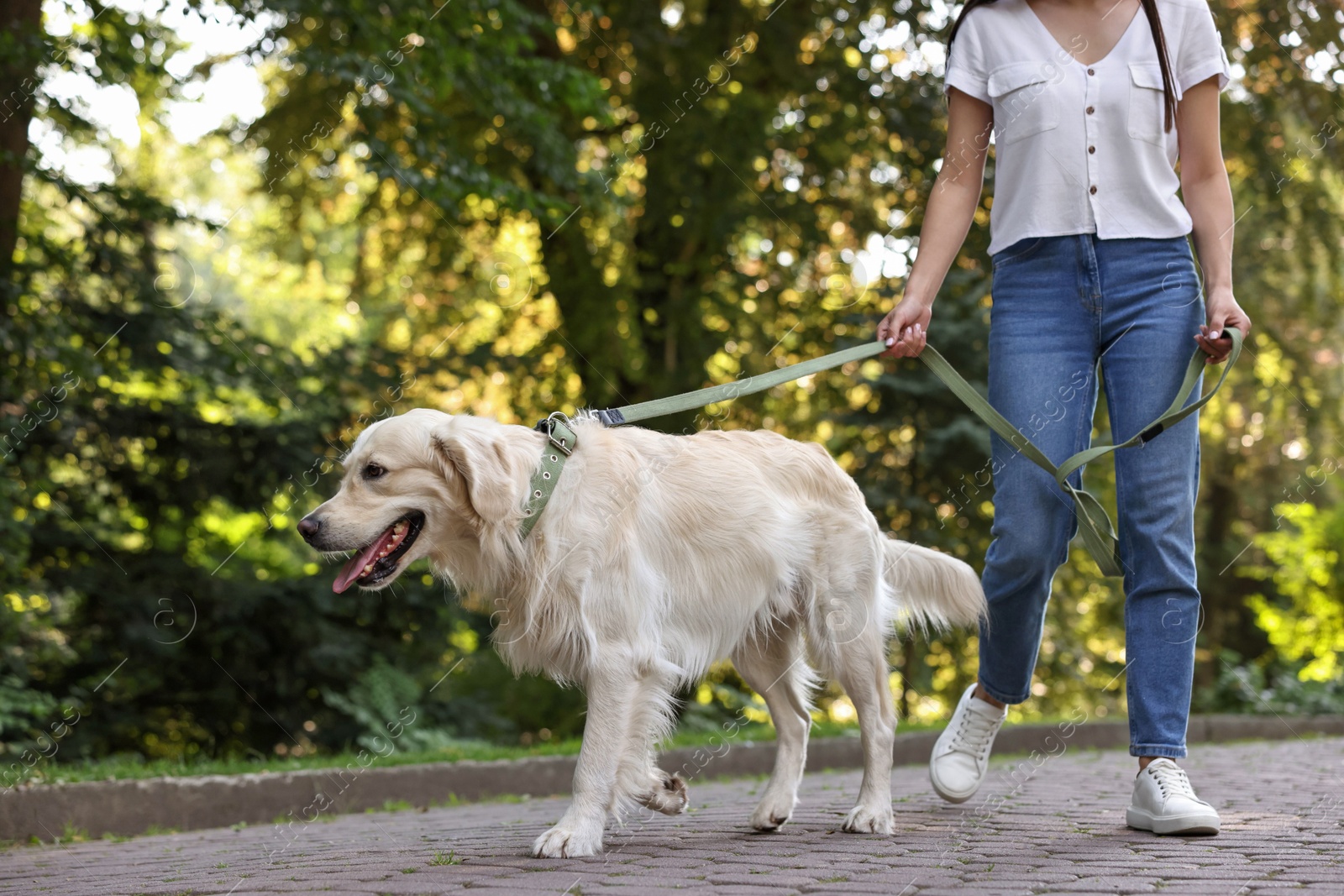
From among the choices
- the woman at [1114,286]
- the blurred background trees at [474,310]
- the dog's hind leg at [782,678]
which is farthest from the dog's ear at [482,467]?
the blurred background trees at [474,310]

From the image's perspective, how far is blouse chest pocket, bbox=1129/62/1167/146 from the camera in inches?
151

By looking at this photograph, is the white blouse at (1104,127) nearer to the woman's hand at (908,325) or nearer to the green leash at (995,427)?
the woman's hand at (908,325)

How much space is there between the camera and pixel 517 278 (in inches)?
476

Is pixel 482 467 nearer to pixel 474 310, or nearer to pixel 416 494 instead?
pixel 416 494

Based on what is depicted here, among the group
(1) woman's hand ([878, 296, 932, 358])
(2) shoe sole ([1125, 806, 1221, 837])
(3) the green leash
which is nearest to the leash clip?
(3) the green leash

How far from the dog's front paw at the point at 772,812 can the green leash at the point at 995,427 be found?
1.26 metres

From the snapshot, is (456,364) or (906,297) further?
(456,364)

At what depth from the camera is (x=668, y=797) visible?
13.3ft

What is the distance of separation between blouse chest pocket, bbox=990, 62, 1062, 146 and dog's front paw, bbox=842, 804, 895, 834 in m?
2.23

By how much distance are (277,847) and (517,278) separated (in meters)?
8.40

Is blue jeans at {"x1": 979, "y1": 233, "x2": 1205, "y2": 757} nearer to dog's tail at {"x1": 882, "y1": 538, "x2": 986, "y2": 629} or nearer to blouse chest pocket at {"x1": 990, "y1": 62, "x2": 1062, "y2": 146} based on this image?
blouse chest pocket at {"x1": 990, "y1": 62, "x2": 1062, "y2": 146}

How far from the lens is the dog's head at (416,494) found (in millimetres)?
3756

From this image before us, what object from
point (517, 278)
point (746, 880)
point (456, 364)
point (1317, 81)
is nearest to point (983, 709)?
point (746, 880)

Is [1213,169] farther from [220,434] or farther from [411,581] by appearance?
[220,434]
